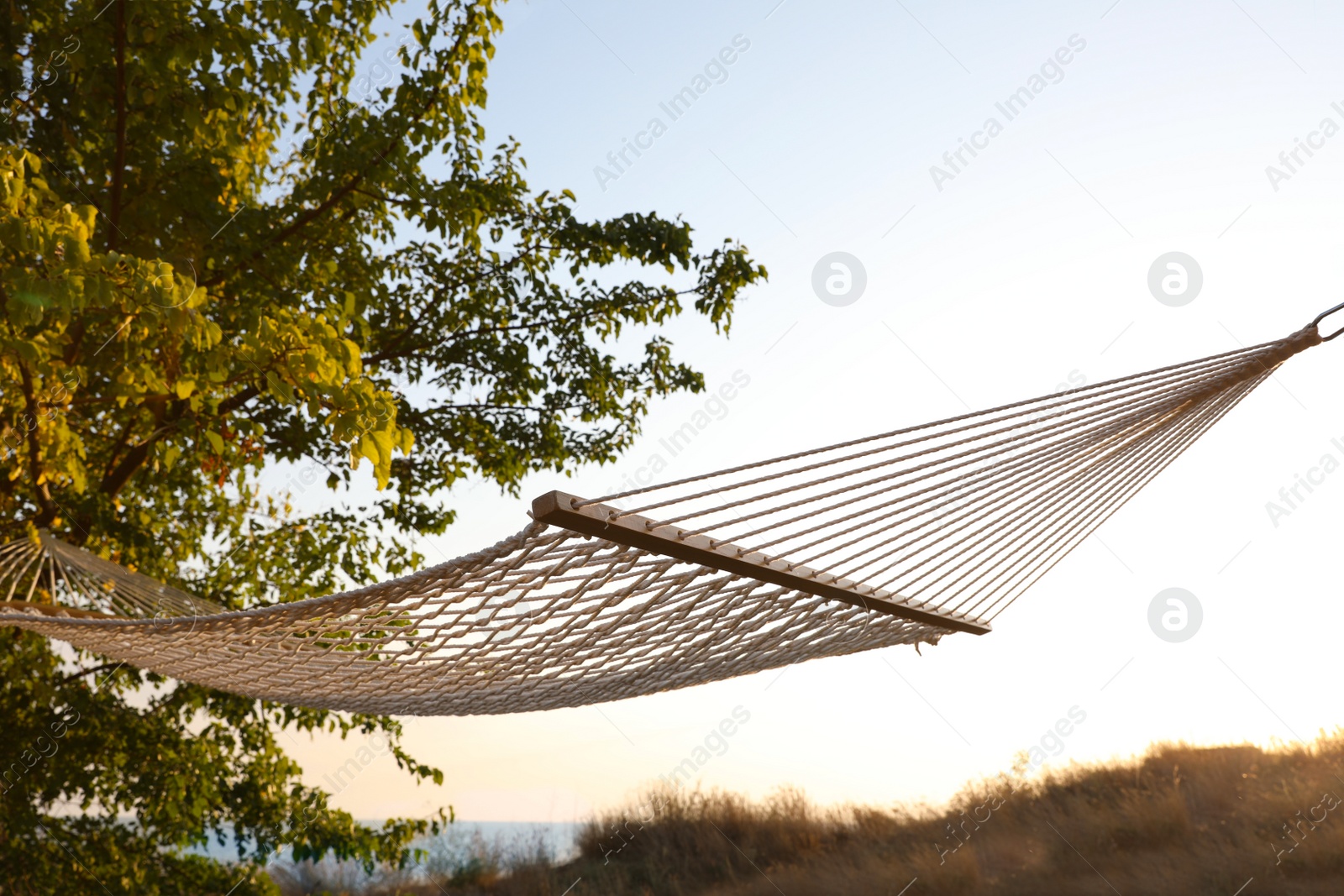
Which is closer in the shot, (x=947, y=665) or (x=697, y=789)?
(x=947, y=665)

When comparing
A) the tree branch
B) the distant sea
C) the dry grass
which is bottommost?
the dry grass

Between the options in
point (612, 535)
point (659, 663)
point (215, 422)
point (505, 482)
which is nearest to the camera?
point (612, 535)

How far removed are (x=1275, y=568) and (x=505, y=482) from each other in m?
4.57

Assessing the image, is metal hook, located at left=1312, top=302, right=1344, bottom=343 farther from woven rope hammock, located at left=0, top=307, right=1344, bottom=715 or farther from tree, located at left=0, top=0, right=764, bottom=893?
tree, located at left=0, top=0, right=764, bottom=893

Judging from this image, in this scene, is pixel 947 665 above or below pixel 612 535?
above

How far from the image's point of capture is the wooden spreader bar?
118 cm

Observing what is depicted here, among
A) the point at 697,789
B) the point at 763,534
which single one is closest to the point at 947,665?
the point at 697,789

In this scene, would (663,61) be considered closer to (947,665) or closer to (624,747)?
(947,665)

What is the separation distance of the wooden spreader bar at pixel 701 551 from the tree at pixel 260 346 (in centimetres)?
54

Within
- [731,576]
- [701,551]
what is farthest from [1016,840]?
[701,551]

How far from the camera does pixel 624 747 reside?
766 cm

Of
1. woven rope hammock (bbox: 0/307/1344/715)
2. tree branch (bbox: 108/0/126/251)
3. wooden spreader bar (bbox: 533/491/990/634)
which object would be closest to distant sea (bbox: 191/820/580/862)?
woven rope hammock (bbox: 0/307/1344/715)

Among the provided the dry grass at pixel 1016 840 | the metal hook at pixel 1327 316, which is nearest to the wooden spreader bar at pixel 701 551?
the metal hook at pixel 1327 316

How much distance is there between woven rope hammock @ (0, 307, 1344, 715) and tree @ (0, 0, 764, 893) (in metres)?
0.38
